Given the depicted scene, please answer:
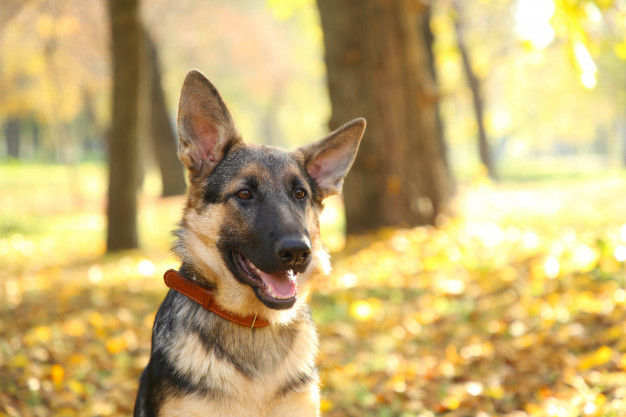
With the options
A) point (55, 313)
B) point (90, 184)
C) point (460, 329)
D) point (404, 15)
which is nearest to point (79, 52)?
point (90, 184)

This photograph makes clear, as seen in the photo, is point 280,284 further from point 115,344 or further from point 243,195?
point 115,344

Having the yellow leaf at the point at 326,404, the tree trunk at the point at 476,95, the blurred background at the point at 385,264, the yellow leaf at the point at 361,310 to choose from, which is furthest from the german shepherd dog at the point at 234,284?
the tree trunk at the point at 476,95

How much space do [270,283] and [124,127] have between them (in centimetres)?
928

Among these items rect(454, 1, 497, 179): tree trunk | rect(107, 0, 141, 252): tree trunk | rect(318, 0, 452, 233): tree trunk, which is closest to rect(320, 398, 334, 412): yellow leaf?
rect(318, 0, 452, 233): tree trunk

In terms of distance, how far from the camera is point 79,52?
29469 mm

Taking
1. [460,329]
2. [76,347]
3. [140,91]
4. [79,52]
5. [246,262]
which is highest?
[79,52]

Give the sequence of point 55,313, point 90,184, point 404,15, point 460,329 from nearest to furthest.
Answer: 1. point 460,329
2. point 55,313
3. point 404,15
4. point 90,184

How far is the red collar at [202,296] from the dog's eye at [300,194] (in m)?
0.87

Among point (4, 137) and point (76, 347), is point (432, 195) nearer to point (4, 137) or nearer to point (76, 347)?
point (76, 347)

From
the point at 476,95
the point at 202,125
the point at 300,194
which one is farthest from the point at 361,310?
the point at 476,95

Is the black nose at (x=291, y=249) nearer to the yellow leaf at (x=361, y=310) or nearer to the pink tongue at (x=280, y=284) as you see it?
the pink tongue at (x=280, y=284)

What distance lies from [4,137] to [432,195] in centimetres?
6323

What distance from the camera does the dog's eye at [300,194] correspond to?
4029 millimetres

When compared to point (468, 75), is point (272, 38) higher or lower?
higher
